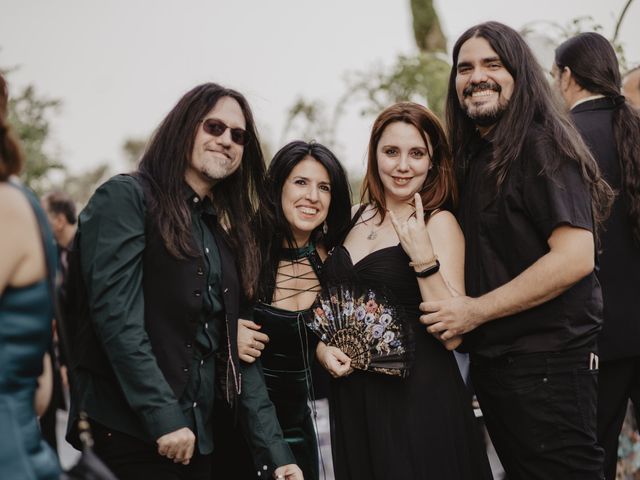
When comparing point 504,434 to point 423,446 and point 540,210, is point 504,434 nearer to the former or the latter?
point 423,446

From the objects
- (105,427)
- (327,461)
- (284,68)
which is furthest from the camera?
(284,68)

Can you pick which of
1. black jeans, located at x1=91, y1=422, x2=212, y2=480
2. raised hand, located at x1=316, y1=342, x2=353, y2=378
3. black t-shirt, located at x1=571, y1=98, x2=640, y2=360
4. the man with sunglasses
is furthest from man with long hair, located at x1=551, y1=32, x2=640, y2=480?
black jeans, located at x1=91, y1=422, x2=212, y2=480

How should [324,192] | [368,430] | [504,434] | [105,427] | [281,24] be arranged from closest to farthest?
[105,427], [504,434], [368,430], [324,192], [281,24]

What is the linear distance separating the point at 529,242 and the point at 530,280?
0.21 meters

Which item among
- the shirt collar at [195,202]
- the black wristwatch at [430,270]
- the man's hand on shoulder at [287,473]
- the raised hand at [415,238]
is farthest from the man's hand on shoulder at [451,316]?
the shirt collar at [195,202]

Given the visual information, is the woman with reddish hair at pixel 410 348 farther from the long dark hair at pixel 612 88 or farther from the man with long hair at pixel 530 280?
the long dark hair at pixel 612 88

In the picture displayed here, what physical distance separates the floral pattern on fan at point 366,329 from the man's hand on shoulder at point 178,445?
3.32 ft

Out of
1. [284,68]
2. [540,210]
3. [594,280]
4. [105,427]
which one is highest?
[284,68]

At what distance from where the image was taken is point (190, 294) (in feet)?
10.2

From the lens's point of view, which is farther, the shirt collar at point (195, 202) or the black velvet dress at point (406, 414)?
the black velvet dress at point (406, 414)

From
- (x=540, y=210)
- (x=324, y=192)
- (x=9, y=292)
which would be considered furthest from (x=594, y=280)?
(x=9, y=292)

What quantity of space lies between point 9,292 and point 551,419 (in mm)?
2382

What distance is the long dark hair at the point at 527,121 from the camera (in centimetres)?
336

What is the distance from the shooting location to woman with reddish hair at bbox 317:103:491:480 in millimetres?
3545
